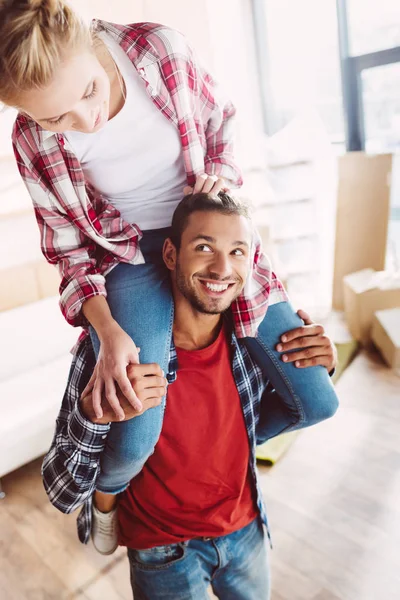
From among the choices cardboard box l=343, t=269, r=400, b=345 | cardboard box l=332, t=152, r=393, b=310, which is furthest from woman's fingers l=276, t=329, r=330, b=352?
cardboard box l=332, t=152, r=393, b=310

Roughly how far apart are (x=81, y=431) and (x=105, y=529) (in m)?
0.48

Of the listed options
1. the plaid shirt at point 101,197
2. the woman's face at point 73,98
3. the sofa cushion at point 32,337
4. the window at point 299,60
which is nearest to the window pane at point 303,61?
the window at point 299,60

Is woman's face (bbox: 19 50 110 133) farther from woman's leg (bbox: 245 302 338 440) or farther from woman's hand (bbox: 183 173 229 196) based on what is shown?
woman's leg (bbox: 245 302 338 440)

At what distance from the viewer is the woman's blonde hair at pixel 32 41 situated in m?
0.85

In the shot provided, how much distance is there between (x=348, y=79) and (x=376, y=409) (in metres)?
2.50

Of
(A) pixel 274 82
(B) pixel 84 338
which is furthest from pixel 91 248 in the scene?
(A) pixel 274 82

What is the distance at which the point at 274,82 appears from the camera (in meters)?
4.44

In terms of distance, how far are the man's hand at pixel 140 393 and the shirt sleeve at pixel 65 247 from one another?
0.22 metres

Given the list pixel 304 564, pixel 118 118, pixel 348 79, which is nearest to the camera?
pixel 118 118

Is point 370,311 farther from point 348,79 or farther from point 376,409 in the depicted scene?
point 348,79

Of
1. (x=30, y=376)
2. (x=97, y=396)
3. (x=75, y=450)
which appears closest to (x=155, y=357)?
(x=97, y=396)

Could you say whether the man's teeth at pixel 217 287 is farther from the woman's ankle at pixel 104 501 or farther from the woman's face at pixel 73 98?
the woman's ankle at pixel 104 501

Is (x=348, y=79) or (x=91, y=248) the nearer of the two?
(x=91, y=248)

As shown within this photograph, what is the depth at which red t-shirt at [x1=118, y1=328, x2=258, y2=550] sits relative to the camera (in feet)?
4.44
